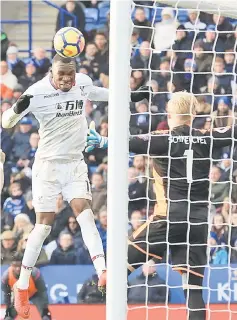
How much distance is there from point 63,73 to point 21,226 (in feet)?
14.5

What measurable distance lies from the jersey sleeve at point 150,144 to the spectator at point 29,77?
5375mm

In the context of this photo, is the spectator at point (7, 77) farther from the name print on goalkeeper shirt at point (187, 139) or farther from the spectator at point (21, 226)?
the name print on goalkeeper shirt at point (187, 139)

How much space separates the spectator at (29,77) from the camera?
12695 mm

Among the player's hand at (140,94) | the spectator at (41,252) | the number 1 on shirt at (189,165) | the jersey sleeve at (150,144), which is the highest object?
the player's hand at (140,94)

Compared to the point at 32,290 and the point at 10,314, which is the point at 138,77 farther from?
the point at 10,314

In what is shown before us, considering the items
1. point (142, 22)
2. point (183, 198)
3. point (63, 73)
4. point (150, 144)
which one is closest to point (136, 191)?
point (142, 22)

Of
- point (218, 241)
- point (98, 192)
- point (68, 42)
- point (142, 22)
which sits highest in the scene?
point (142, 22)

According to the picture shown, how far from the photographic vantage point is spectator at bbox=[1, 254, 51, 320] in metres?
10.3

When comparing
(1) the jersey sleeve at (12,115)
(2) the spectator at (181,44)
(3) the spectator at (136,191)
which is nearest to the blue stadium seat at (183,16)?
(2) the spectator at (181,44)

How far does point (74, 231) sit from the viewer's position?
38.4 feet

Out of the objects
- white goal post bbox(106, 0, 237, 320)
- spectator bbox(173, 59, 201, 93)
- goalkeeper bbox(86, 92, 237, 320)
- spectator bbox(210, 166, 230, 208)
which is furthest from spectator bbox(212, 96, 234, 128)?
white goal post bbox(106, 0, 237, 320)

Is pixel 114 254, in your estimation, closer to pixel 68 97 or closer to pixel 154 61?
pixel 68 97

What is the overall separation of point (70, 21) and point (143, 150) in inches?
252

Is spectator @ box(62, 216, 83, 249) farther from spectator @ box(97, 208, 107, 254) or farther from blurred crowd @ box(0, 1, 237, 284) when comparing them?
spectator @ box(97, 208, 107, 254)
